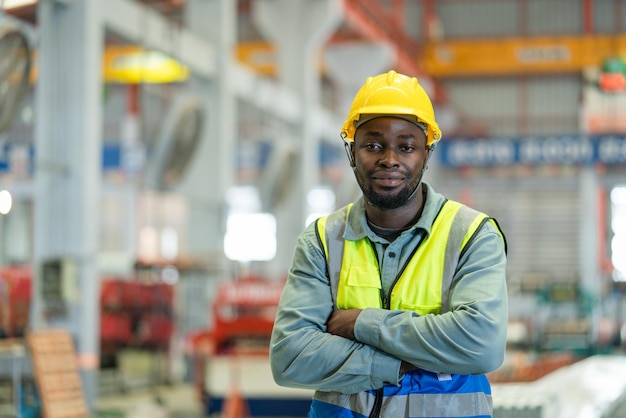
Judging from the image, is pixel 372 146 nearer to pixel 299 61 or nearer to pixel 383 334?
pixel 383 334

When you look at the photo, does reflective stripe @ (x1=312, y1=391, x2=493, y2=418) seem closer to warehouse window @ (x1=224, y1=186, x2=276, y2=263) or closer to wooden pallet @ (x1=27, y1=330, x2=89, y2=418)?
wooden pallet @ (x1=27, y1=330, x2=89, y2=418)

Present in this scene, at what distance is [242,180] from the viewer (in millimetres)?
30984

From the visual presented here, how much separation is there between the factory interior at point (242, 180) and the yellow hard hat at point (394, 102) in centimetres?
165

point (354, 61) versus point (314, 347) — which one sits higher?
point (354, 61)

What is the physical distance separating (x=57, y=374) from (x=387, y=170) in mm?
7195

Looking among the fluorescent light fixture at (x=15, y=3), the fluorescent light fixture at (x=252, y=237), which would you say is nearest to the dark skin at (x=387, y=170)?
the fluorescent light fixture at (x=15, y=3)

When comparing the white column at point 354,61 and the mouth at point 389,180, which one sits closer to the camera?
the mouth at point 389,180

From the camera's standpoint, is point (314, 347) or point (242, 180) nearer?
point (314, 347)

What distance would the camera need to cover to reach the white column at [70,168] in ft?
31.7

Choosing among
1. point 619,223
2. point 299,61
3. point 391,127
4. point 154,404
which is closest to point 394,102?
point 391,127

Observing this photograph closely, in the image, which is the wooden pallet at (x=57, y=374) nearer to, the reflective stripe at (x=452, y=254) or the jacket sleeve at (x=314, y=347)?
the jacket sleeve at (x=314, y=347)

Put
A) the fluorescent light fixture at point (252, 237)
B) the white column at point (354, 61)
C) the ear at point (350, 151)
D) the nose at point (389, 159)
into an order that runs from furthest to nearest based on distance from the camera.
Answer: the fluorescent light fixture at point (252, 237) < the white column at point (354, 61) < the ear at point (350, 151) < the nose at point (389, 159)

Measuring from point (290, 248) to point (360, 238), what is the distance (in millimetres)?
15909

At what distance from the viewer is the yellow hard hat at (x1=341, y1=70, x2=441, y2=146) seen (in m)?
2.57
